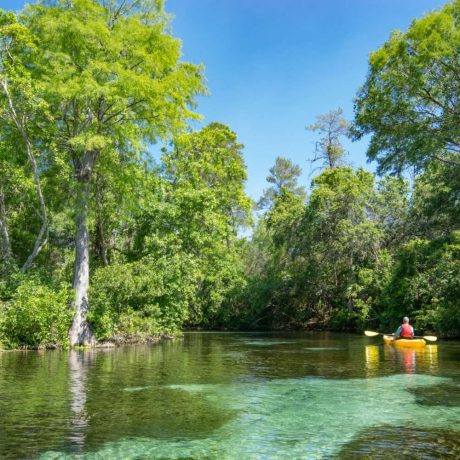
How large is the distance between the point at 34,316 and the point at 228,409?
39.6ft

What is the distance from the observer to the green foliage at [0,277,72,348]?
65.3 feet

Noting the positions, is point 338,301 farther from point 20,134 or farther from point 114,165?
point 20,134

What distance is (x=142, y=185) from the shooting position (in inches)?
1003

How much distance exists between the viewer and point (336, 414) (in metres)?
9.50

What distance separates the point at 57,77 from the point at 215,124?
26411 millimetres

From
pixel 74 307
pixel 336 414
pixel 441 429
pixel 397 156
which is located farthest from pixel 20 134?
pixel 441 429

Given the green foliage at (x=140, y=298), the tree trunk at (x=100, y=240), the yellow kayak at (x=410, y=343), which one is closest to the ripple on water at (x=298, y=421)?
the yellow kayak at (x=410, y=343)

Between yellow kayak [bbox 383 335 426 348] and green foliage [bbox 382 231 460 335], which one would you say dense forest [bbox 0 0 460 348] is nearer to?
green foliage [bbox 382 231 460 335]

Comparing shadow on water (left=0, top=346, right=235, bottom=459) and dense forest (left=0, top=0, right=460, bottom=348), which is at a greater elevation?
dense forest (left=0, top=0, right=460, bottom=348)

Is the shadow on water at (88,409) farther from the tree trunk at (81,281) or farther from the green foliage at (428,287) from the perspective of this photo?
the green foliage at (428,287)

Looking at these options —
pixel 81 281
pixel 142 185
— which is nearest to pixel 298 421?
pixel 81 281

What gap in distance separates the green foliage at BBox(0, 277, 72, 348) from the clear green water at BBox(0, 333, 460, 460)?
2590 millimetres

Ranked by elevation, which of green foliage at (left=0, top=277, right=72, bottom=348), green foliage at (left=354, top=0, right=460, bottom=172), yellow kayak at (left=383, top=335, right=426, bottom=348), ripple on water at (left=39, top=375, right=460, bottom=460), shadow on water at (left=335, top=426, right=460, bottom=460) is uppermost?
green foliage at (left=354, top=0, right=460, bottom=172)

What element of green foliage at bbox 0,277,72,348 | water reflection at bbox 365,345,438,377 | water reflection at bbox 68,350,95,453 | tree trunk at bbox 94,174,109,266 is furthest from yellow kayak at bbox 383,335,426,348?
tree trunk at bbox 94,174,109,266
